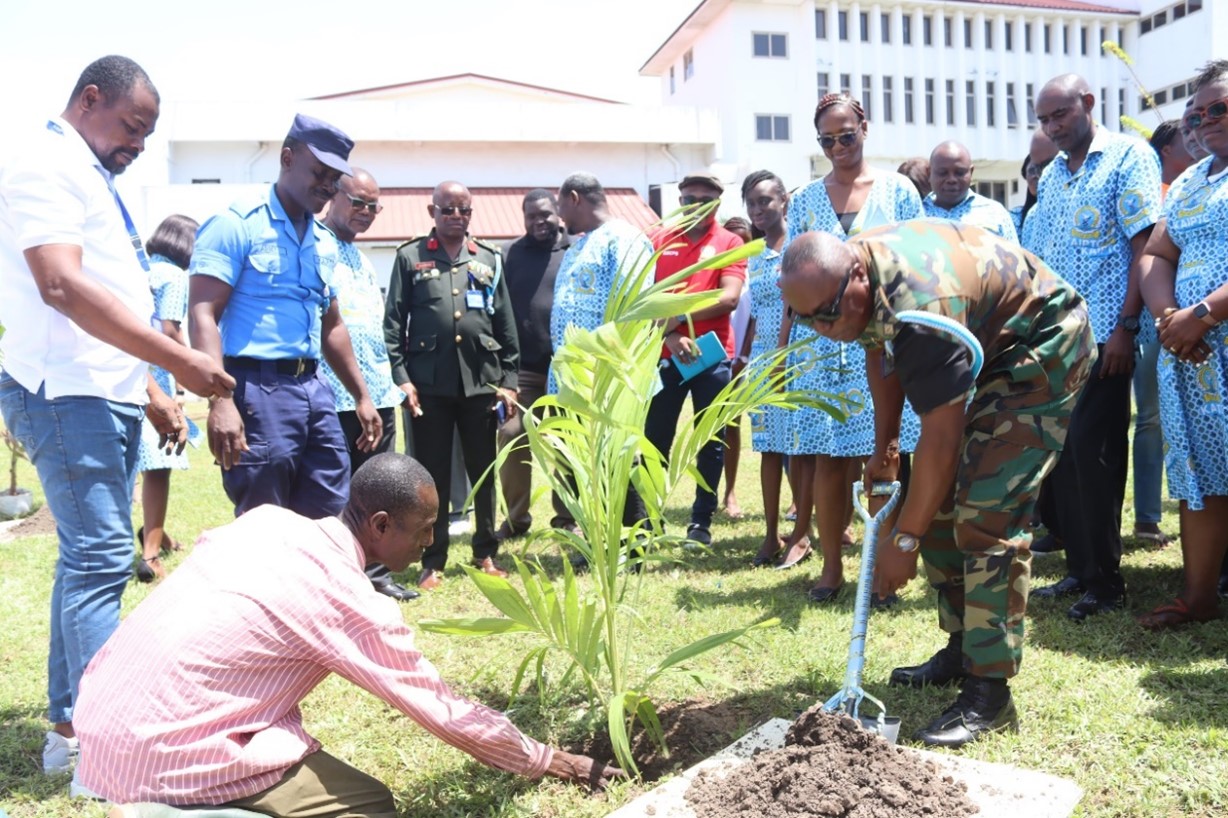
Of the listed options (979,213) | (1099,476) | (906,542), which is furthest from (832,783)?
(979,213)

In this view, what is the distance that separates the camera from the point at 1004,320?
2998 millimetres

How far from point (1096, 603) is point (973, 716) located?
150cm

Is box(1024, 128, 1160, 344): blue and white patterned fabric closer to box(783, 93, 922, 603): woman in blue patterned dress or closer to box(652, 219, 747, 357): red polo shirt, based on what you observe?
box(783, 93, 922, 603): woman in blue patterned dress

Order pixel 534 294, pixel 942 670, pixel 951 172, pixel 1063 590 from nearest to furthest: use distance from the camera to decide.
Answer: pixel 942 670, pixel 1063 590, pixel 951 172, pixel 534 294

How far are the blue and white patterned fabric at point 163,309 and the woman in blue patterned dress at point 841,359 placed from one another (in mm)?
3770

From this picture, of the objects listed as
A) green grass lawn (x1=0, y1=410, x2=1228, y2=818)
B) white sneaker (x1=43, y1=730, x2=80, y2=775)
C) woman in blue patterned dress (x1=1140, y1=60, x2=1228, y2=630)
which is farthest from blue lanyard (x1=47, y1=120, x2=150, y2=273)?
woman in blue patterned dress (x1=1140, y1=60, x2=1228, y2=630)

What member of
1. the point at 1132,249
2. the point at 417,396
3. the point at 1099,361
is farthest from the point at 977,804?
the point at 417,396

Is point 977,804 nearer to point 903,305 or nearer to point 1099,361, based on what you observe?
point 903,305

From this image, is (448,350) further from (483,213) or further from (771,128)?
(771,128)

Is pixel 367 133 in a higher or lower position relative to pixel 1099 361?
higher

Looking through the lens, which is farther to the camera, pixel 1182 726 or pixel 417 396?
pixel 417 396

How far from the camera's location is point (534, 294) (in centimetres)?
640

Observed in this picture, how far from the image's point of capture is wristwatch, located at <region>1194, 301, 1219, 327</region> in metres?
3.58

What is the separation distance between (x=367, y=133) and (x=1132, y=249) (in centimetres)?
2744
